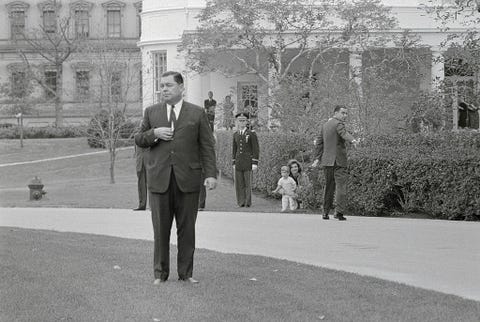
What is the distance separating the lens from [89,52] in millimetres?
45688

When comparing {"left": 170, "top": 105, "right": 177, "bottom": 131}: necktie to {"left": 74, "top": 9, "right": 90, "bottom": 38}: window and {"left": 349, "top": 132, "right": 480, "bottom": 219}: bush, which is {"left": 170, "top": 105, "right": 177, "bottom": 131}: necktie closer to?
{"left": 349, "top": 132, "right": 480, "bottom": 219}: bush

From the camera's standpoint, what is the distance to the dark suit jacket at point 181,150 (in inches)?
423

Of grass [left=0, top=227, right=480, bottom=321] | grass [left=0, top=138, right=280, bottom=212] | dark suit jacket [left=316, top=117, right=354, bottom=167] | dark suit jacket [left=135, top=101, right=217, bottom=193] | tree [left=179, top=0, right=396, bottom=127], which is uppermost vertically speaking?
tree [left=179, top=0, right=396, bottom=127]

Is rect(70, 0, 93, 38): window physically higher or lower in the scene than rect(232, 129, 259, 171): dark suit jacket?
higher

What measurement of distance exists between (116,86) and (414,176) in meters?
22.2

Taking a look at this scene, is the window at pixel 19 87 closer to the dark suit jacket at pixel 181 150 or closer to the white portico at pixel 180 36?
the white portico at pixel 180 36

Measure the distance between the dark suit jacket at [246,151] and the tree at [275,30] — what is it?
13415mm

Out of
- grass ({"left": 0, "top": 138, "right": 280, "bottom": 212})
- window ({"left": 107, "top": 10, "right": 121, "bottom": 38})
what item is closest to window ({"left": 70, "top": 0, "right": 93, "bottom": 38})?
window ({"left": 107, "top": 10, "right": 121, "bottom": 38})

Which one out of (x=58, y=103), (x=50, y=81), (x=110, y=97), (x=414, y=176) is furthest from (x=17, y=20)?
(x=414, y=176)

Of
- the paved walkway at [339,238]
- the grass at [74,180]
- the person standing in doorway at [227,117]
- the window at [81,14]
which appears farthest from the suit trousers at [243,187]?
the window at [81,14]

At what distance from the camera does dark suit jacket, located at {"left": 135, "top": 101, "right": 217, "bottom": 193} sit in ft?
35.2

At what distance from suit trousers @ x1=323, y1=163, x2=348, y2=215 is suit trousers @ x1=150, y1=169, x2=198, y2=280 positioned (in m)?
7.73

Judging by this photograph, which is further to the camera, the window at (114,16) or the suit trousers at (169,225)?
the window at (114,16)

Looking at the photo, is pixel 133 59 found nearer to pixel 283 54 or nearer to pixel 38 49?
pixel 38 49
